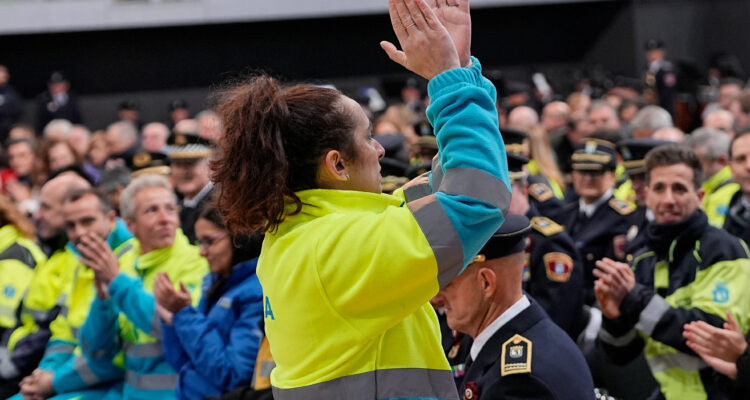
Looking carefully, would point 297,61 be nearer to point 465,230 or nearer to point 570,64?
point 570,64

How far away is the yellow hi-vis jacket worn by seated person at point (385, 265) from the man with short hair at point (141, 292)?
6.79 ft

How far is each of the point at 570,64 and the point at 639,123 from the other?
1129 cm

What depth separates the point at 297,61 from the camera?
17406 millimetres

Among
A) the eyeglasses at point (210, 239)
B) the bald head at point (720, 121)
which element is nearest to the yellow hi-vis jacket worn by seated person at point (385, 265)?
the eyeglasses at point (210, 239)

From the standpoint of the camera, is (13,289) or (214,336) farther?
(13,289)

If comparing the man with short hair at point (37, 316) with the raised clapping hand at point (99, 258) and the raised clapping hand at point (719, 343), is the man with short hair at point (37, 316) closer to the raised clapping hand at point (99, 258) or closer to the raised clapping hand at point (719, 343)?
the raised clapping hand at point (99, 258)

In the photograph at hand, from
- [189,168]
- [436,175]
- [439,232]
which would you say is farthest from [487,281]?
[189,168]

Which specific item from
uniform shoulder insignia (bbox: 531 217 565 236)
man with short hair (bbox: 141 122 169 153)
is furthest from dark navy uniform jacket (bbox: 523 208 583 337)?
man with short hair (bbox: 141 122 169 153)

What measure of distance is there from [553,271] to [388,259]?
2.86m

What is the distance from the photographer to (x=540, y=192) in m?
5.89

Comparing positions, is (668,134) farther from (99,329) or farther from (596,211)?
(99,329)

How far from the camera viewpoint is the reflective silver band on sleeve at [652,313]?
375 cm

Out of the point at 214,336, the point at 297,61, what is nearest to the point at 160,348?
the point at 214,336

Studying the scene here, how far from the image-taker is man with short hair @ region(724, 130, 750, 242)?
498 cm
